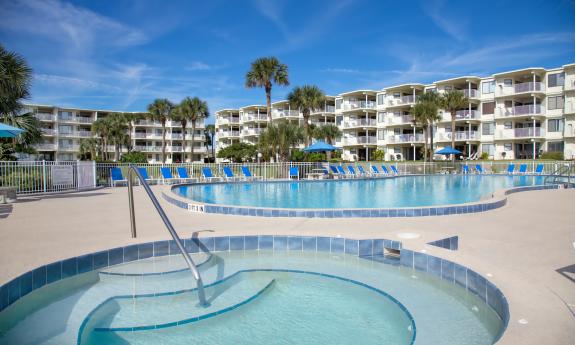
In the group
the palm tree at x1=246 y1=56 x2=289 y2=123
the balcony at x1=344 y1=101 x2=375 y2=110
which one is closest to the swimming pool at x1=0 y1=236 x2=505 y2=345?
the palm tree at x1=246 y1=56 x2=289 y2=123

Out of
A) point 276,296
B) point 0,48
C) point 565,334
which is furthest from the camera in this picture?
point 0,48

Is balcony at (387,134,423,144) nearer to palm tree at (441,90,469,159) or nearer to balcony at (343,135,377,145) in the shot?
balcony at (343,135,377,145)

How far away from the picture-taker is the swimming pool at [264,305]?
10.8 feet

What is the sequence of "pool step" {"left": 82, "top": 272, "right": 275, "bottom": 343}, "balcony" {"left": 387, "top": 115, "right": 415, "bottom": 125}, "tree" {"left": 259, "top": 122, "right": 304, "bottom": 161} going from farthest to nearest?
"balcony" {"left": 387, "top": 115, "right": 415, "bottom": 125} → "tree" {"left": 259, "top": 122, "right": 304, "bottom": 161} → "pool step" {"left": 82, "top": 272, "right": 275, "bottom": 343}

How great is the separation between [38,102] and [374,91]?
49.8m

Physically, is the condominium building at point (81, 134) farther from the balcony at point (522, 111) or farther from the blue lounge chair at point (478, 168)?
the balcony at point (522, 111)

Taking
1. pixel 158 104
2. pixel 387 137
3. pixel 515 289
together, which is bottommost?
pixel 515 289

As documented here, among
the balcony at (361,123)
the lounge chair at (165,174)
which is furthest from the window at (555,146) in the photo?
the lounge chair at (165,174)

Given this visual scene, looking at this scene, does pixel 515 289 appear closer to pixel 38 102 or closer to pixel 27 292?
pixel 27 292

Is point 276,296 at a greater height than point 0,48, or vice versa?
point 0,48

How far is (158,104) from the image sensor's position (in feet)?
168

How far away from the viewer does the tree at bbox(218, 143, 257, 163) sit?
51406 millimetres

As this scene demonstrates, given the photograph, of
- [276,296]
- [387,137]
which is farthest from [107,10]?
[387,137]

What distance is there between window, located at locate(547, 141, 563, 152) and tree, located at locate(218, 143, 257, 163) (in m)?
33.2
